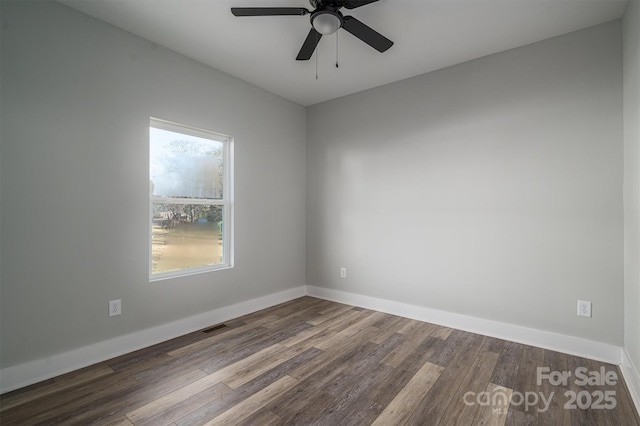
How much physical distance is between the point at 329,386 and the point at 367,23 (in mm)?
2819

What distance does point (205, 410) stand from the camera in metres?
1.83

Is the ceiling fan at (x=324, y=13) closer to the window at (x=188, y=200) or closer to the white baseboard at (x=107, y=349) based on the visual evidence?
the window at (x=188, y=200)

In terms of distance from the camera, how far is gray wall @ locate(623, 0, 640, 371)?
2006 millimetres

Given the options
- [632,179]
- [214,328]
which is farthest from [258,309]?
[632,179]

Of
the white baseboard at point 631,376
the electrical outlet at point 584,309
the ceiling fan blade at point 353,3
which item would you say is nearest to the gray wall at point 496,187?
the electrical outlet at point 584,309

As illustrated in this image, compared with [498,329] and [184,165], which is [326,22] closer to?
[184,165]

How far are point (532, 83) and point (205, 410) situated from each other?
12.0 ft

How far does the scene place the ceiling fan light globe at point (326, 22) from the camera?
1.87 m

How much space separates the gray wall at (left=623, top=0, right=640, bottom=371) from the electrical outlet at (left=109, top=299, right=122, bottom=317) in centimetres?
379

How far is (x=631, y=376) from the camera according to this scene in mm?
2084

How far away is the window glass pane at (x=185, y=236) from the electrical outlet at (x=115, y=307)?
39 cm

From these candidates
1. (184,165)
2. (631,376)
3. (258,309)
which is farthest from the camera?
(258,309)

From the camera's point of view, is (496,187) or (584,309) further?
(496,187)

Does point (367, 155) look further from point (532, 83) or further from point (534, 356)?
point (534, 356)
